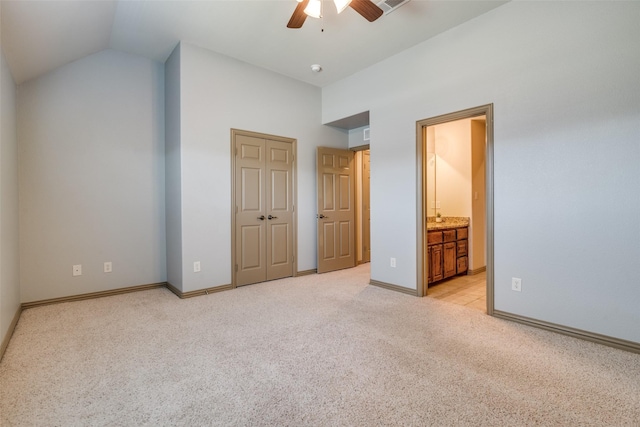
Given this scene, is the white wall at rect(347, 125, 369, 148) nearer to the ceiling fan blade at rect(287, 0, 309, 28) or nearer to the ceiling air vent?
the ceiling air vent

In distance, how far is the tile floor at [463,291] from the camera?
3.35 m

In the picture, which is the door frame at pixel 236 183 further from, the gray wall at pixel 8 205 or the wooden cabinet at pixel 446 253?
the gray wall at pixel 8 205

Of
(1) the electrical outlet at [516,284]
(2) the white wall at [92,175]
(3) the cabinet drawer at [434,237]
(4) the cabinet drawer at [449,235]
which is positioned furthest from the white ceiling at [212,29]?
(1) the electrical outlet at [516,284]

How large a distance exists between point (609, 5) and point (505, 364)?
2834mm

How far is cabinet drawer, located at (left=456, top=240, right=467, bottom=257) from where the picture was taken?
447cm

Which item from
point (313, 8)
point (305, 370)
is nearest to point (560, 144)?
point (313, 8)

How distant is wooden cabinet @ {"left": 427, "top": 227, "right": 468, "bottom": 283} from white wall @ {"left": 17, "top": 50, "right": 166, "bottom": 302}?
3.64 m

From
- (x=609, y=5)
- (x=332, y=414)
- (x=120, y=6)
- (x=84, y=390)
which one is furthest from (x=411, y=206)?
(x=120, y=6)

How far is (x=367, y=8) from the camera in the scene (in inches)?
94.3

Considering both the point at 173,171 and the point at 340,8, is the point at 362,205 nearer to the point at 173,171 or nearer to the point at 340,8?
the point at 173,171

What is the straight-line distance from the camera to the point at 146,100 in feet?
12.7

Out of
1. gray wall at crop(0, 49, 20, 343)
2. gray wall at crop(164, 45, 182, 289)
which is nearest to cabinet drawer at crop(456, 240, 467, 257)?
gray wall at crop(164, 45, 182, 289)

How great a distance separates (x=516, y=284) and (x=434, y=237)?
4.14ft

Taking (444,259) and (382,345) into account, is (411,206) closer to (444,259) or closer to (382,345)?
(444,259)
